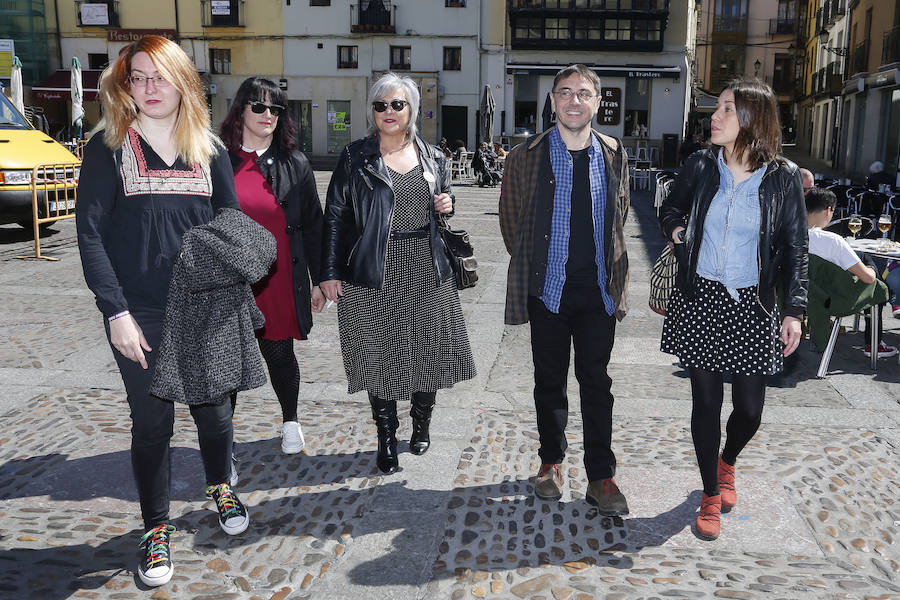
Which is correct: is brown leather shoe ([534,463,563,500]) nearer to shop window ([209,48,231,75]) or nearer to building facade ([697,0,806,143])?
shop window ([209,48,231,75])

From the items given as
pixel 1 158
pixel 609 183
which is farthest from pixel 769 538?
pixel 1 158

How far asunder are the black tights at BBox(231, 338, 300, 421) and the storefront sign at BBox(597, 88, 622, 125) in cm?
3211

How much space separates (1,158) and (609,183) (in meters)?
9.80

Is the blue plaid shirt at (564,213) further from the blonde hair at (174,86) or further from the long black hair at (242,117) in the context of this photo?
the blonde hair at (174,86)

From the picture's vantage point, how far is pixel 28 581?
2.78 meters

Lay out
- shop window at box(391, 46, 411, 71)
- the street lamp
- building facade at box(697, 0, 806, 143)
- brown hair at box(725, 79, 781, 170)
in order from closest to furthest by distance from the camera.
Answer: brown hair at box(725, 79, 781, 170) → the street lamp → shop window at box(391, 46, 411, 71) → building facade at box(697, 0, 806, 143)

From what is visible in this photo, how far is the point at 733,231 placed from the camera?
3119mm

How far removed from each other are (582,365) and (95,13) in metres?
40.2

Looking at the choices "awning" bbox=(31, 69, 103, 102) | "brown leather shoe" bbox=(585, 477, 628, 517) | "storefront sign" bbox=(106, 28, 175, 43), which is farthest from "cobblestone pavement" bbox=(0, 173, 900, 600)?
"storefront sign" bbox=(106, 28, 175, 43)

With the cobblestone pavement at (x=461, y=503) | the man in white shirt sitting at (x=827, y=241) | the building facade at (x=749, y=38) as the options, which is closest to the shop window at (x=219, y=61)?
the building facade at (x=749, y=38)

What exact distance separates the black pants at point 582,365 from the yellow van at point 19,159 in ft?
30.5

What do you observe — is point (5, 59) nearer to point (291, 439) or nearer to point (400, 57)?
point (400, 57)

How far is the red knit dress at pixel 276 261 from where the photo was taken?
3.60 meters

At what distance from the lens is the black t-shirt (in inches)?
129
